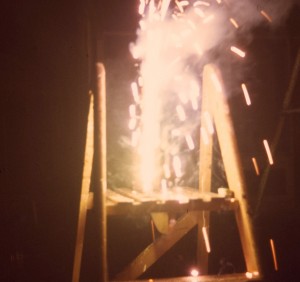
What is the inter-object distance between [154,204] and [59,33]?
211 cm

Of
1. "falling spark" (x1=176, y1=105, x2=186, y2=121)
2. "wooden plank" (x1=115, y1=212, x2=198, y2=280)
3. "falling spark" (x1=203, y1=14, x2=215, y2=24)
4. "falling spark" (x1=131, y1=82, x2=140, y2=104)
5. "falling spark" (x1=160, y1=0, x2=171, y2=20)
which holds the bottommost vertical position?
"wooden plank" (x1=115, y1=212, x2=198, y2=280)

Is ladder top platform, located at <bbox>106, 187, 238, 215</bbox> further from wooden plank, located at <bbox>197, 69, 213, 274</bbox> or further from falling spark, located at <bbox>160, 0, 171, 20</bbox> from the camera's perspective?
falling spark, located at <bbox>160, 0, 171, 20</bbox>

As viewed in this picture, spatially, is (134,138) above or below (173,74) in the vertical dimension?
below

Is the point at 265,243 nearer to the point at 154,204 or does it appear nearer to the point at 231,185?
the point at 231,185


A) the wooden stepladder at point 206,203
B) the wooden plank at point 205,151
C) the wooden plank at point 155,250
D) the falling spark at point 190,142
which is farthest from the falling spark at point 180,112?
the wooden plank at point 155,250

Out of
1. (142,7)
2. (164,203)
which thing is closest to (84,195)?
(164,203)

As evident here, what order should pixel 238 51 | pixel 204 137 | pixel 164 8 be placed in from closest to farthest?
pixel 204 137 < pixel 164 8 < pixel 238 51

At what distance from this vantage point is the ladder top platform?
2.79 meters

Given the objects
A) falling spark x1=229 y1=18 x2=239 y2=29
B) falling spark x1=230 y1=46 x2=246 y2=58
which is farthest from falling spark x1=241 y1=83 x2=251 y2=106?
falling spark x1=229 y1=18 x2=239 y2=29

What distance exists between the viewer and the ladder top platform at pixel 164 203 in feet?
9.16

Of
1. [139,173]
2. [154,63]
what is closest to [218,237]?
[139,173]

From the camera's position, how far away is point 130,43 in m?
4.46

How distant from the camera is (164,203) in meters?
2.84

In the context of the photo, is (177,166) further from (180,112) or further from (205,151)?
(205,151)
